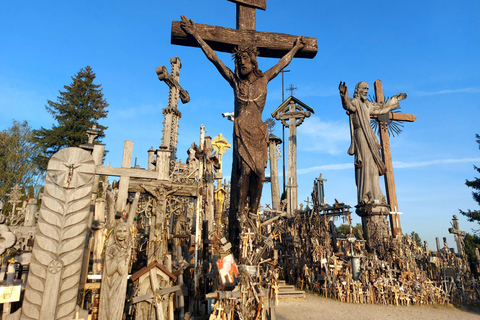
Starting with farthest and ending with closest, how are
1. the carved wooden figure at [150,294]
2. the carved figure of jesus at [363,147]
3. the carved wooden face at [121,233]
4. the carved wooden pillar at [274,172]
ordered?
the carved wooden pillar at [274,172], the carved figure of jesus at [363,147], the carved wooden figure at [150,294], the carved wooden face at [121,233]

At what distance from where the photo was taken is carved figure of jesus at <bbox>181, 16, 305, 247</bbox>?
16.4 ft

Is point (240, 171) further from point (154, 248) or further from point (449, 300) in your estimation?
point (449, 300)

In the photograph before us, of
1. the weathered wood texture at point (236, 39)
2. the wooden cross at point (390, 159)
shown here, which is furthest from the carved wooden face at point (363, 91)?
the weathered wood texture at point (236, 39)

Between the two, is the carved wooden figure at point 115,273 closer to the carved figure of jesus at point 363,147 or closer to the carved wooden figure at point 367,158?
the carved wooden figure at point 367,158

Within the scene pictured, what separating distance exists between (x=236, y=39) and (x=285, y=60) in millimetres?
1067

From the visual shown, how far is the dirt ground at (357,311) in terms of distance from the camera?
6.71m

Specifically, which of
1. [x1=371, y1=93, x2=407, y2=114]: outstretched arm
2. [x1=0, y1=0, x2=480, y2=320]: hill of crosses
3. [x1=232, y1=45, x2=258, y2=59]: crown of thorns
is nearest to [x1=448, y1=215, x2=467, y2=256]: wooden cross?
[x1=0, y1=0, x2=480, y2=320]: hill of crosses

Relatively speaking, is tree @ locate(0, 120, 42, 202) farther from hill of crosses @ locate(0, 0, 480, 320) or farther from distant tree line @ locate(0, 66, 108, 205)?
hill of crosses @ locate(0, 0, 480, 320)

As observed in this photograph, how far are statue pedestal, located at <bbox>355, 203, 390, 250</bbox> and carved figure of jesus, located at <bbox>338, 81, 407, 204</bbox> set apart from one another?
0.25 m

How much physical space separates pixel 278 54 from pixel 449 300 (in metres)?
8.80

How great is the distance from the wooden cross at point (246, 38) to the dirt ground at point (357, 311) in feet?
19.0

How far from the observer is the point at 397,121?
1398 centimetres

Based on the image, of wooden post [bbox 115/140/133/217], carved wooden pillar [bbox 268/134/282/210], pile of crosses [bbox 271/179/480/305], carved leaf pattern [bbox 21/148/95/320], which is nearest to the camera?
carved leaf pattern [bbox 21/148/95/320]

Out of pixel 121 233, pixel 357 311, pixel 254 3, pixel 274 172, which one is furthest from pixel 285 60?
pixel 274 172
